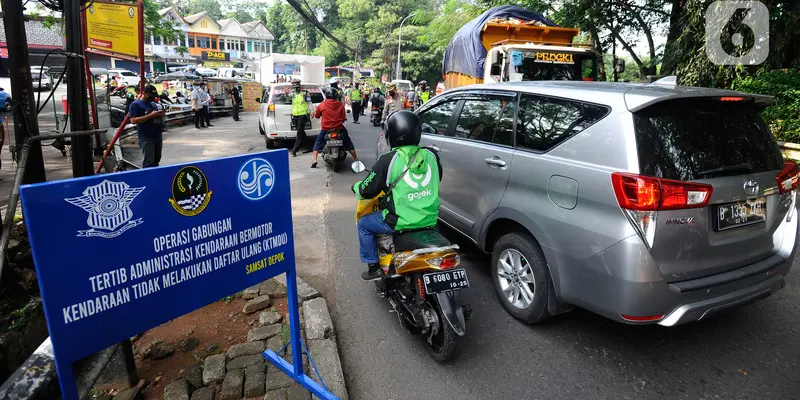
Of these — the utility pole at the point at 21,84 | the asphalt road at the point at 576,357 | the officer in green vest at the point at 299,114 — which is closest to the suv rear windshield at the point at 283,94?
the officer in green vest at the point at 299,114

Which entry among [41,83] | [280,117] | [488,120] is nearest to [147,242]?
[488,120]

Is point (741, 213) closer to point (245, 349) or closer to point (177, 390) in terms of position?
point (245, 349)

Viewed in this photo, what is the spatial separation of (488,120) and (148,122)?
5919mm

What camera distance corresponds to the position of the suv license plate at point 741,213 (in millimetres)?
2645

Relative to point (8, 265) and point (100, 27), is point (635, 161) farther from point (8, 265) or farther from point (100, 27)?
point (100, 27)

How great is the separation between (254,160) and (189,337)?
1.68 meters

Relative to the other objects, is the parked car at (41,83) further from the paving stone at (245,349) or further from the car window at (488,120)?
the car window at (488,120)

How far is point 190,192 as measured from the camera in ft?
6.34

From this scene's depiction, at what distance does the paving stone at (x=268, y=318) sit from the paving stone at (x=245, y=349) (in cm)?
27

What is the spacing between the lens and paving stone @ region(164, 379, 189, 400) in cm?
251

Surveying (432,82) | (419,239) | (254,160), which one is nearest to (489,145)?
(419,239)

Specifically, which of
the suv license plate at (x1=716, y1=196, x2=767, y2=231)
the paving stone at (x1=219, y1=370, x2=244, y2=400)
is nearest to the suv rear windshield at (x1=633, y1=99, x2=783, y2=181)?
the suv license plate at (x1=716, y1=196, x2=767, y2=231)

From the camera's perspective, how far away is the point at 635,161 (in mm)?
2518

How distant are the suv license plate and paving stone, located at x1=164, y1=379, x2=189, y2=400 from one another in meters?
3.22
